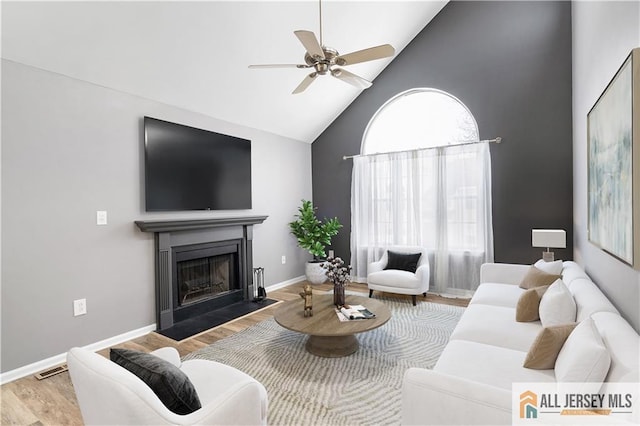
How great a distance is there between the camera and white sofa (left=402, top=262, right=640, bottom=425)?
1167mm

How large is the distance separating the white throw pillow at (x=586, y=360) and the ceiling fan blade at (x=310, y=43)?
7.55 ft

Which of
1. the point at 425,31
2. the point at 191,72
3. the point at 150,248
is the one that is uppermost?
the point at 425,31

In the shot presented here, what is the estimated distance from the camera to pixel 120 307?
10.6 ft

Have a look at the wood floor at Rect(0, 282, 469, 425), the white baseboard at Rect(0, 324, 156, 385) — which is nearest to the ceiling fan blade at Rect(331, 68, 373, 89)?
the wood floor at Rect(0, 282, 469, 425)

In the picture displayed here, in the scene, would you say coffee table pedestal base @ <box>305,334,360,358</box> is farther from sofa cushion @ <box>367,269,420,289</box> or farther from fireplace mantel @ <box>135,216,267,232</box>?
fireplace mantel @ <box>135,216,267,232</box>

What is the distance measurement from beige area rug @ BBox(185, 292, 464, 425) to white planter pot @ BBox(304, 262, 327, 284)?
5.91ft

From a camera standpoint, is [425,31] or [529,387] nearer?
[529,387]

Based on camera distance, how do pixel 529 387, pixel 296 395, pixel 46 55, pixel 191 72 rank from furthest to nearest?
pixel 191 72 < pixel 46 55 < pixel 296 395 < pixel 529 387

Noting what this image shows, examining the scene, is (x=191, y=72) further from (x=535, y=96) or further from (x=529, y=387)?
(x=535, y=96)

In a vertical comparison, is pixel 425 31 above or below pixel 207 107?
above

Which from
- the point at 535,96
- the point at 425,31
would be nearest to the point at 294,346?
the point at 535,96

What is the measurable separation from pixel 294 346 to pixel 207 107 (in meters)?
3.04

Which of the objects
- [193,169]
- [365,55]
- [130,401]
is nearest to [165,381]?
[130,401]

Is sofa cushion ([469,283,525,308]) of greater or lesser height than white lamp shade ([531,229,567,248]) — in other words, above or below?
below
